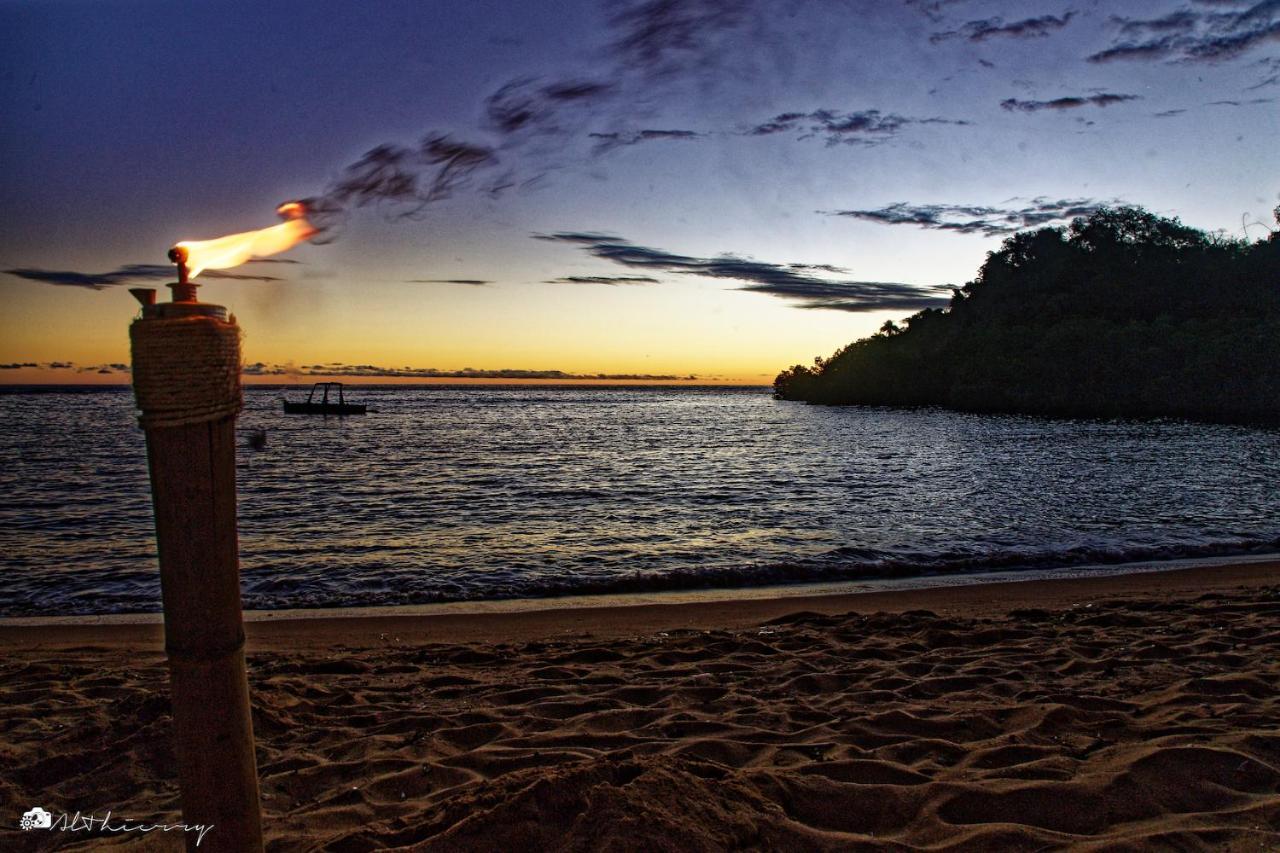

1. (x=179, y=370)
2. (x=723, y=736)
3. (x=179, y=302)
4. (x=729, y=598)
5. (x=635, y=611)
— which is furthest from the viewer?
(x=729, y=598)

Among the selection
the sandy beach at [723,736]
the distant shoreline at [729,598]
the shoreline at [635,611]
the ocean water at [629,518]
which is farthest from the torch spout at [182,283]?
the ocean water at [629,518]

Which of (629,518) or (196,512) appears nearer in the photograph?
(196,512)

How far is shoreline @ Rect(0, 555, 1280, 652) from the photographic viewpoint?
27.8ft

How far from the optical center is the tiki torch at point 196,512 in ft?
6.06

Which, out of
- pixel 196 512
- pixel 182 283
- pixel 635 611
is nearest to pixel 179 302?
pixel 182 283

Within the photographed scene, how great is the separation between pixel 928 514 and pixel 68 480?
30.2m

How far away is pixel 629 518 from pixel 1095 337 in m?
84.9

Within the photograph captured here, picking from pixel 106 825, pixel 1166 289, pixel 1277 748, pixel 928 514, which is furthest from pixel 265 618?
pixel 1166 289

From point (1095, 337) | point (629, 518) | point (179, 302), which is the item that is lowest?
point (629, 518)

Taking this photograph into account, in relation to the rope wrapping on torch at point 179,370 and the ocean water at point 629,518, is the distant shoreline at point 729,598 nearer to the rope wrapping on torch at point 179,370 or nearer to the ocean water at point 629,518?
the ocean water at point 629,518

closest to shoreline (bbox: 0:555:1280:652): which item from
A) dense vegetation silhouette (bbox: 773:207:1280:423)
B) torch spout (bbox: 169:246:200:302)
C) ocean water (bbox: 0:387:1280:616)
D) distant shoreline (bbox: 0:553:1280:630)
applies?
distant shoreline (bbox: 0:553:1280:630)

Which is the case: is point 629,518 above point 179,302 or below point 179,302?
below

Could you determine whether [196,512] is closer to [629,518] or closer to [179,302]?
[179,302]

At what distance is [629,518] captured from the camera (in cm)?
1811
